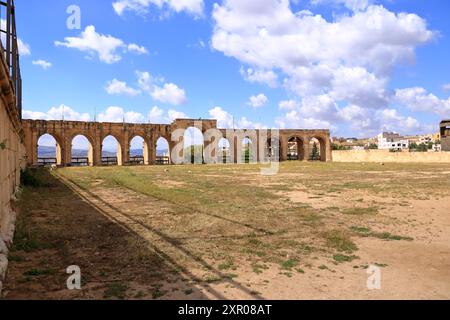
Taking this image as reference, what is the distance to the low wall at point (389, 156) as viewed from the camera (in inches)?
1507

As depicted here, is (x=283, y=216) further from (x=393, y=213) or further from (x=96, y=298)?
(x=96, y=298)

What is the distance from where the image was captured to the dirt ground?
3.93m

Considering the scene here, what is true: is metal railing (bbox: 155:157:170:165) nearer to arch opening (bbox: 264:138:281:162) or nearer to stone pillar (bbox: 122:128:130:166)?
stone pillar (bbox: 122:128:130:166)

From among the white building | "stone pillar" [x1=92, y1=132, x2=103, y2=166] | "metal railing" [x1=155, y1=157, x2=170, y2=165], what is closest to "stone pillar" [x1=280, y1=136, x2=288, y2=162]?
"metal railing" [x1=155, y1=157, x2=170, y2=165]

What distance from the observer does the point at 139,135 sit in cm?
4028

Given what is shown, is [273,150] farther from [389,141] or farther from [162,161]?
[389,141]

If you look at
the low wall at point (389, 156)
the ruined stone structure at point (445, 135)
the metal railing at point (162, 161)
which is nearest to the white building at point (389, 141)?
the ruined stone structure at point (445, 135)

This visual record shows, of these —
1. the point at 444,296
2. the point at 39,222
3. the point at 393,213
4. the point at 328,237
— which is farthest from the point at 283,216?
the point at 39,222

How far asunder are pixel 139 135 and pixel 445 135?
37.3 metres

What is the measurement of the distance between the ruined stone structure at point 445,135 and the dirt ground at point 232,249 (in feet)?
131

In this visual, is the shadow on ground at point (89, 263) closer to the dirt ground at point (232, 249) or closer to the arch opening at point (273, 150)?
the dirt ground at point (232, 249)

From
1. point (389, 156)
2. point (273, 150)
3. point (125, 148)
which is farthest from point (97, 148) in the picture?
point (389, 156)
